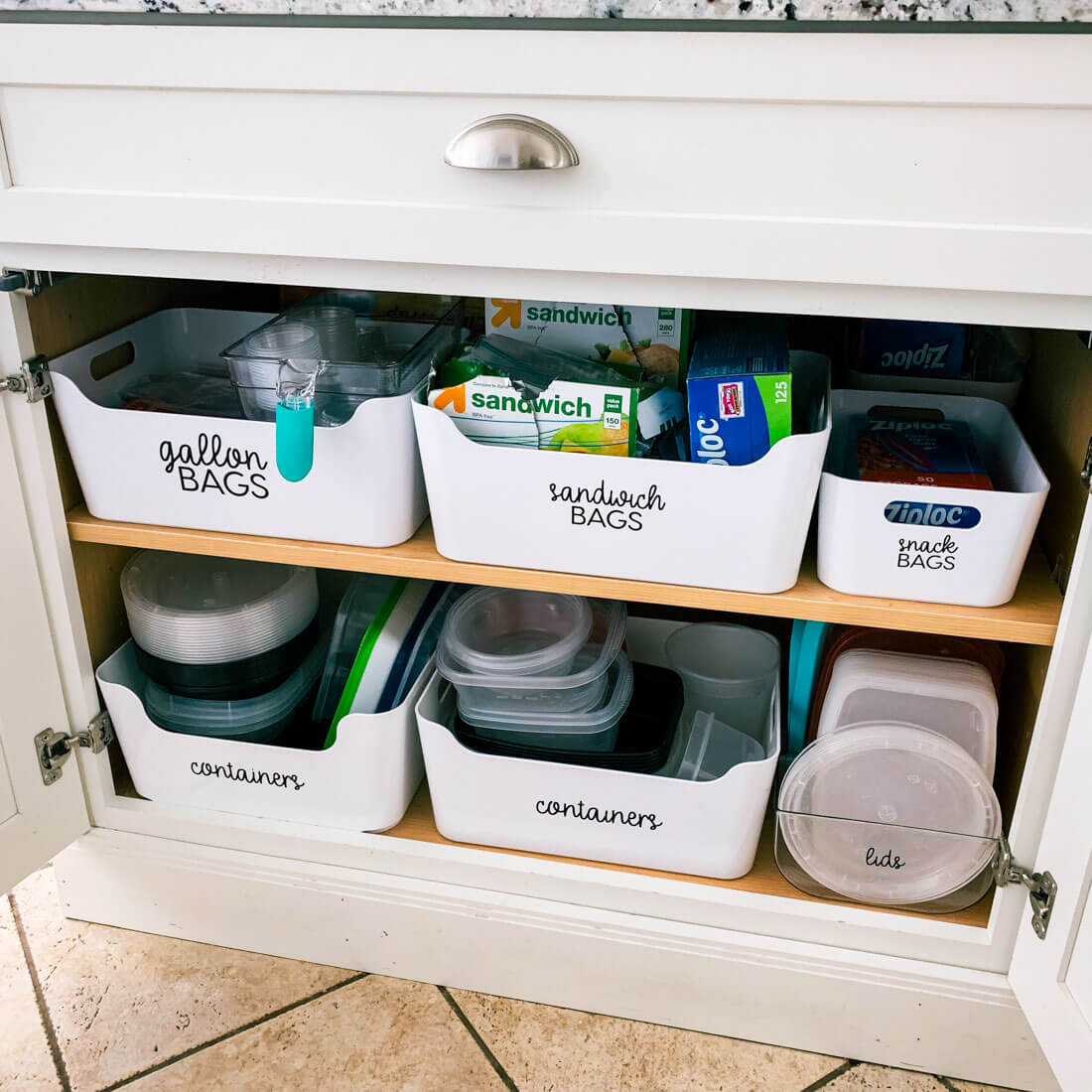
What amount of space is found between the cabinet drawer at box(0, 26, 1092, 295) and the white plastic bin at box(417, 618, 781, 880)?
446 millimetres

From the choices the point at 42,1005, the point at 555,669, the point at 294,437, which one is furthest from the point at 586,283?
the point at 42,1005

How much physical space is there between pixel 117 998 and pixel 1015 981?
86 cm

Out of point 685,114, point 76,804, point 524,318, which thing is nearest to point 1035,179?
point 685,114

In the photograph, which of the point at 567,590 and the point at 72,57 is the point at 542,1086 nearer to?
the point at 567,590

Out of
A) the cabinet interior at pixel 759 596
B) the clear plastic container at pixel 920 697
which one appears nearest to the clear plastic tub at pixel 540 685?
the cabinet interior at pixel 759 596

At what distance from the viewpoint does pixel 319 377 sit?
938 millimetres

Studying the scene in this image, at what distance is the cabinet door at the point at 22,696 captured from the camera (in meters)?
0.90

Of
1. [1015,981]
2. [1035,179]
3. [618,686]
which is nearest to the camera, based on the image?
[1035,179]

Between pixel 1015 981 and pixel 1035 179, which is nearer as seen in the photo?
pixel 1035 179

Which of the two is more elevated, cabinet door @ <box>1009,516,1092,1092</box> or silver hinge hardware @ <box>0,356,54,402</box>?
silver hinge hardware @ <box>0,356,54,402</box>

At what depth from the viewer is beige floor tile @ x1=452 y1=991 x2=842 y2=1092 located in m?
0.97

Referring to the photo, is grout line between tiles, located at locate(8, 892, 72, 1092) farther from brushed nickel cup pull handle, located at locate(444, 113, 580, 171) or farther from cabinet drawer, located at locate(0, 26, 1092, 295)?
brushed nickel cup pull handle, located at locate(444, 113, 580, 171)

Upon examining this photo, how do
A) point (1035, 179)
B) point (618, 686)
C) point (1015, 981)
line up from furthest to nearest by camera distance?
point (618, 686)
point (1015, 981)
point (1035, 179)

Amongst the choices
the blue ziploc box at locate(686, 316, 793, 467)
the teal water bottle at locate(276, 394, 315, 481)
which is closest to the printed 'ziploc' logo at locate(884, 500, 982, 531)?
the blue ziploc box at locate(686, 316, 793, 467)
